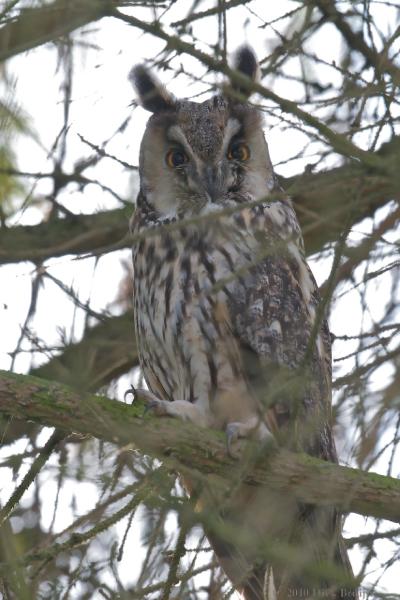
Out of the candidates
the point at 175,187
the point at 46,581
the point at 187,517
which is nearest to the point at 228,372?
the point at 175,187

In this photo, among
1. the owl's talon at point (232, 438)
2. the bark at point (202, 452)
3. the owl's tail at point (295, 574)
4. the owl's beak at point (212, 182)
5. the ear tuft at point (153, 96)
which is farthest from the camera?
the ear tuft at point (153, 96)

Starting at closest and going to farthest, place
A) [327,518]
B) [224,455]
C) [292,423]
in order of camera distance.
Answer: [292,423], [224,455], [327,518]

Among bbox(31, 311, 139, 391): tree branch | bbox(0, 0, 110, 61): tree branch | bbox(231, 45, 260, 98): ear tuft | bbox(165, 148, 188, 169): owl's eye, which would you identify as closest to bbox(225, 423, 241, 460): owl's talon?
bbox(31, 311, 139, 391): tree branch

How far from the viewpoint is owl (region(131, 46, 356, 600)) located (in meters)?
2.94

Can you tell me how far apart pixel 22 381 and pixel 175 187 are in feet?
4.12

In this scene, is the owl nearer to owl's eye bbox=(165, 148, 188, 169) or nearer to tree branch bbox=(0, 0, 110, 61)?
owl's eye bbox=(165, 148, 188, 169)

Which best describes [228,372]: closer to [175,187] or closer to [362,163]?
[175,187]

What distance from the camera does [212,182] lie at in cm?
323

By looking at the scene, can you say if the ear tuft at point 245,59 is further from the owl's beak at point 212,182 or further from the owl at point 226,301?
the owl's beak at point 212,182

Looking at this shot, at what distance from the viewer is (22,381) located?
2.42 m

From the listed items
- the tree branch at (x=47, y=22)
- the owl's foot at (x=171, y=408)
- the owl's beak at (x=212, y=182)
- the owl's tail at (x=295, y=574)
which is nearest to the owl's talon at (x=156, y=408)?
the owl's foot at (x=171, y=408)

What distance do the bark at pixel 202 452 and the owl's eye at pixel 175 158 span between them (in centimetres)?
114

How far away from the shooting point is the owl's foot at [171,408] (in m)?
2.65

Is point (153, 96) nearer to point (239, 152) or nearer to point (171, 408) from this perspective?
point (239, 152)
